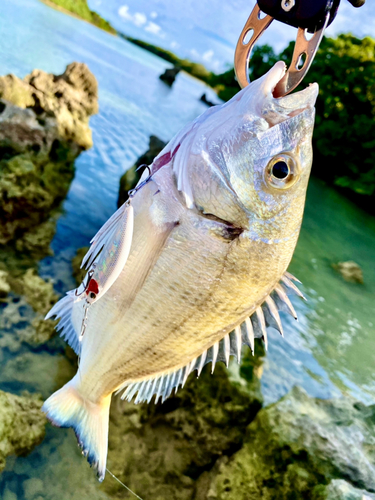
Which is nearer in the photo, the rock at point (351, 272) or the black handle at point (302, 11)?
the black handle at point (302, 11)

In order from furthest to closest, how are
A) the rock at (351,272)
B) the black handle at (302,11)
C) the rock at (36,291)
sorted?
the rock at (351,272) < the rock at (36,291) < the black handle at (302,11)

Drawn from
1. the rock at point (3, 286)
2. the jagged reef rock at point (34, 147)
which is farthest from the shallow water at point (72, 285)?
the jagged reef rock at point (34, 147)

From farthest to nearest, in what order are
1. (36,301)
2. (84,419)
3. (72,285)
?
(72,285), (36,301), (84,419)

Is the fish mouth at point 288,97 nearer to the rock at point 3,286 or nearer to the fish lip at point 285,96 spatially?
the fish lip at point 285,96

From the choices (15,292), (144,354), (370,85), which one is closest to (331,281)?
(15,292)

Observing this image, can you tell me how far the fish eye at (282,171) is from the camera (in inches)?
40.2

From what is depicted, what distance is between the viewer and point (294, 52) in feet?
3.20

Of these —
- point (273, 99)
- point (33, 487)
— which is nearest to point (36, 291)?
point (33, 487)

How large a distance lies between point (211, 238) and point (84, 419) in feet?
3.26

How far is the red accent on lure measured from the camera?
105 cm

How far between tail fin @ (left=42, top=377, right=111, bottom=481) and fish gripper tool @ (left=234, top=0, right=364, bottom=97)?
1.45 metres

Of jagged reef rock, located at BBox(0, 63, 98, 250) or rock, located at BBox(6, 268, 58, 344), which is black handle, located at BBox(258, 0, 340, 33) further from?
jagged reef rock, located at BBox(0, 63, 98, 250)

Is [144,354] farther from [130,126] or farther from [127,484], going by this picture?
[130,126]

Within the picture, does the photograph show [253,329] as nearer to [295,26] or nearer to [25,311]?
[295,26]
